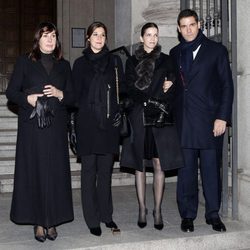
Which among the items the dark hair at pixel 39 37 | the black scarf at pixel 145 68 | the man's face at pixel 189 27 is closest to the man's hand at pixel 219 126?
the black scarf at pixel 145 68

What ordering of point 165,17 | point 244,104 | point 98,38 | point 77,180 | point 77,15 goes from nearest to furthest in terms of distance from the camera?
point 98,38
point 244,104
point 77,180
point 165,17
point 77,15

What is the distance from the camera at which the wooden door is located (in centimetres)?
1153

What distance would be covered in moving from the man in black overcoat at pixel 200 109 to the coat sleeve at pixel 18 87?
162 cm

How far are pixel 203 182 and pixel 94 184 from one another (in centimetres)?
120

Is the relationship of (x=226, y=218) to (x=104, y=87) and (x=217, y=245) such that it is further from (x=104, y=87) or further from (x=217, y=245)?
(x=104, y=87)

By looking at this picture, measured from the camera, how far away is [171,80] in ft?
15.9

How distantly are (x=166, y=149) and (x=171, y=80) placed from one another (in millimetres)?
706

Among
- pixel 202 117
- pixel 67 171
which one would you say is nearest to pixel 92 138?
pixel 67 171

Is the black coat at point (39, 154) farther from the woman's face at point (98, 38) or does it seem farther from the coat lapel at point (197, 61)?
the coat lapel at point (197, 61)

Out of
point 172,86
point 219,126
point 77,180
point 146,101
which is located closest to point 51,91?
point 146,101

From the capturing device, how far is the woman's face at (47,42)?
445cm

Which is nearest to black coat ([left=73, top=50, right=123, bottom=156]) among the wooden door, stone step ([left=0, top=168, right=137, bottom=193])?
stone step ([left=0, top=168, right=137, bottom=193])

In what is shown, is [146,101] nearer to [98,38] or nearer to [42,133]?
[98,38]

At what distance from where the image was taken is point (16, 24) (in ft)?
38.2
